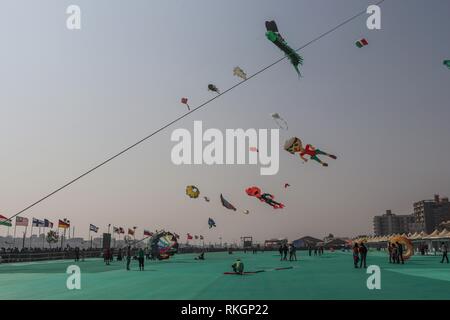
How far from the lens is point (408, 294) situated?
12.3 metres

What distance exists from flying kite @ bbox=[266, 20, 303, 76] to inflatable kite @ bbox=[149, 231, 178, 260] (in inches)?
1390

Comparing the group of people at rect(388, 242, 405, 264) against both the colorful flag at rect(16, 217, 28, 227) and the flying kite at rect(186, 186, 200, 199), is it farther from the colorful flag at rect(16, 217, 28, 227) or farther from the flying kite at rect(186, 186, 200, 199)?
the colorful flag at rect(16, 217, 28, 227)

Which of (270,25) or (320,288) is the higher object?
(270,25)

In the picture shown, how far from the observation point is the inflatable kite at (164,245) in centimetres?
4372

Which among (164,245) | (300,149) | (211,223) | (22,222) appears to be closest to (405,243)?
(300,149)

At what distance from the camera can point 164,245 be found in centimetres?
4416

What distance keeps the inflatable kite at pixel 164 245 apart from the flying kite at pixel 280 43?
3530 centimetres

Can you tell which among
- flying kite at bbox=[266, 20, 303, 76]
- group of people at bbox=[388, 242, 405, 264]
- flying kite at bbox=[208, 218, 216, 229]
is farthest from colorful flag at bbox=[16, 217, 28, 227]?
flying kite at bbox=[266, 20, 303, 76]

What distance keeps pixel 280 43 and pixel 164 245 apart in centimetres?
3696

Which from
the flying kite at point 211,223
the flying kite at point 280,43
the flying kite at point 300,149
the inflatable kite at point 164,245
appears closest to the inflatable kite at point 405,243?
the flying kite at point 300,149

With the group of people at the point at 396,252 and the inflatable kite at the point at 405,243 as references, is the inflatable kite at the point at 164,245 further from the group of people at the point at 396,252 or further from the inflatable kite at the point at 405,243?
the inflatable kite at the point at 405,243
